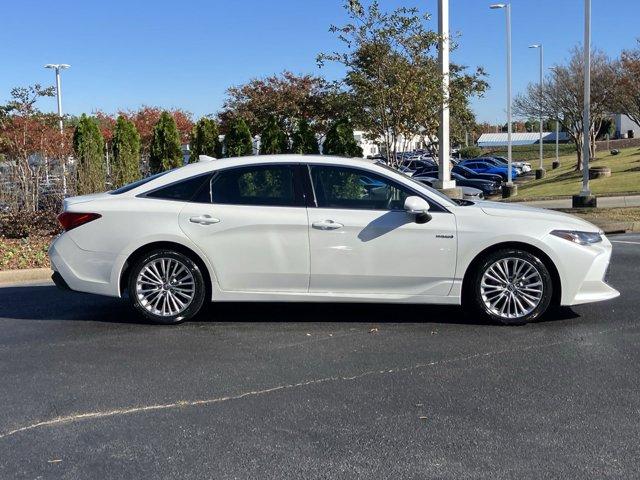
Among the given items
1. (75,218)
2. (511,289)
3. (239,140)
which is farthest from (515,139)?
(75,218)

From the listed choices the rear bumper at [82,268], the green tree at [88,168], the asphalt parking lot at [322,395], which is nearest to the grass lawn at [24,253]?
the green tree at [88,168]

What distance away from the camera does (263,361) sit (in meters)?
5.41

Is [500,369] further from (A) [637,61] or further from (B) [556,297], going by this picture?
(A) [637,61]

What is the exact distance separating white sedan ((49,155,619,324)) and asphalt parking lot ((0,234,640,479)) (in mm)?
299

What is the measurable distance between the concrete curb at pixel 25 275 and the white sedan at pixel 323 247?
10.2ft

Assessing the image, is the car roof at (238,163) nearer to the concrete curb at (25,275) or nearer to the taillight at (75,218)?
the taillight at (75,218)

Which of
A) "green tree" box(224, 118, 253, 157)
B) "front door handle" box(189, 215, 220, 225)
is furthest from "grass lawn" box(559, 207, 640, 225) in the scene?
"front door handle" box(189, 215, 220, 225)

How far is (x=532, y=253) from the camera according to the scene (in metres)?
6.28

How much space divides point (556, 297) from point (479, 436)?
2.72m

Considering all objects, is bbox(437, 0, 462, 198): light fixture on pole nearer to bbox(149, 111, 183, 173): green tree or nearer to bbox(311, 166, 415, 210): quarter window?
bbox(149, 111, 183, 173): green tree

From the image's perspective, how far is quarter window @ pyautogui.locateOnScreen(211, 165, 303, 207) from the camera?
6.44 meters

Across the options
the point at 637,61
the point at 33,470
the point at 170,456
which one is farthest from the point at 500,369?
the point at 637,61

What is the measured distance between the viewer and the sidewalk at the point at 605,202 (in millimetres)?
19177

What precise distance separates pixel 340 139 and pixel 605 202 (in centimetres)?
886
